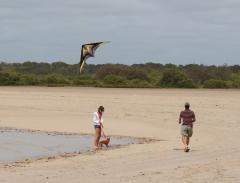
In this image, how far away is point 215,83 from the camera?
176ft

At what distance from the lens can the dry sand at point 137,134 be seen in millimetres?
13219

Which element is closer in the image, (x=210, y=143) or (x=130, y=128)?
(x=210, y=143)

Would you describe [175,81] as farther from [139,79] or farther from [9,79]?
[9,79]

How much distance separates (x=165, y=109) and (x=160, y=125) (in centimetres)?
660

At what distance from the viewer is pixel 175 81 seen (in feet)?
180

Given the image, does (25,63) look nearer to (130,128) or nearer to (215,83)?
(215,83)

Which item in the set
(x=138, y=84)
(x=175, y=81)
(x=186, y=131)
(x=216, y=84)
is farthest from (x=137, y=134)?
(x=138, y=84)

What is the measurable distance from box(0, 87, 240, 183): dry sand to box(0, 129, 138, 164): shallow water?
1142 millimetres

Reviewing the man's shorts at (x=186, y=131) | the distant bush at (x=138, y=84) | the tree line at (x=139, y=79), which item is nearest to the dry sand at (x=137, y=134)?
the man's shorts at (x=186, y=131)

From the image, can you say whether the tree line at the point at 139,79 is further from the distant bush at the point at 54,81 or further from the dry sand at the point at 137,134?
the dry sand at the point at 137,134

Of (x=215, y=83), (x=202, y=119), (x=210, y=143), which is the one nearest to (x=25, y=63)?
(x=215, y=83)

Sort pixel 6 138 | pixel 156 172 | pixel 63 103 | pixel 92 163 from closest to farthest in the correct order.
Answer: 1. pixel 156 172
2. pixel 92 163
3. pixel 6 138
4. pixel 63 103

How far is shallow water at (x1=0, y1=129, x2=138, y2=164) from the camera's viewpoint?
1760 cm

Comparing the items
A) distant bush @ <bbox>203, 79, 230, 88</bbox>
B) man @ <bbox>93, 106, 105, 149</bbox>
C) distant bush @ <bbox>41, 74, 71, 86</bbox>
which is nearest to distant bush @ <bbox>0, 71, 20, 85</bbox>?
distant bush @ <bbox>41, 74, 71, 86</bbox>
